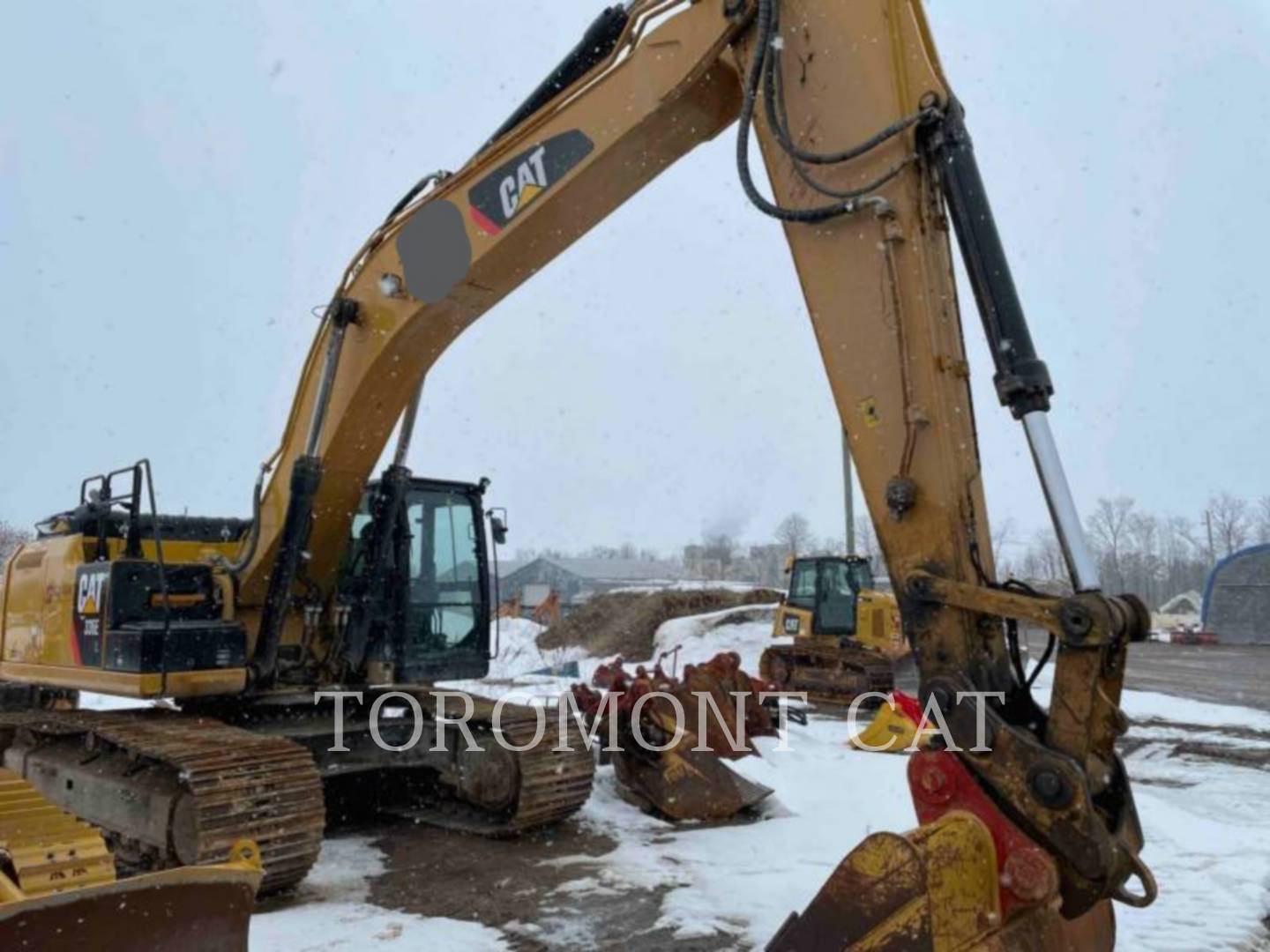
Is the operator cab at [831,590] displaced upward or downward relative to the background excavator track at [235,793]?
upward

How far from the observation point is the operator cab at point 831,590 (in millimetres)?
16516

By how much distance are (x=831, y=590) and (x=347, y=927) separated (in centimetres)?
1278

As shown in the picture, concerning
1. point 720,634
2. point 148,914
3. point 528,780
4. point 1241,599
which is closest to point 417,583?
point 528,780

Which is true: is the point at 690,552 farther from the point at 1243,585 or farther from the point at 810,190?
the point at 810,190

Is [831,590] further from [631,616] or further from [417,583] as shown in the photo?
[417,583]

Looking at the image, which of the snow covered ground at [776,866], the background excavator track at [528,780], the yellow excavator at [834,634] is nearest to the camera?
the snow covered ground at [776,866]

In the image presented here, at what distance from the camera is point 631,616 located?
83.8ft

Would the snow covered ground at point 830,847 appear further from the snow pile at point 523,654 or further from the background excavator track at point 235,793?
the snow pile at point 523,654

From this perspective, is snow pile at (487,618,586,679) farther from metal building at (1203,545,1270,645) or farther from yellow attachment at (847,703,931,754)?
metal building at (1203,545,1270,645)

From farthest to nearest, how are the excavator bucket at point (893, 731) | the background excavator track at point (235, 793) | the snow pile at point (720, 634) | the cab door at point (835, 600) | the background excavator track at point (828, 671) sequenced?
the snow pile at point (720, 634)
the cab door at point (835, 600)
the background excavator track at point (828, 671)
the excavator bucket at point (893, 731)
the background excavator track at point (235, 793)

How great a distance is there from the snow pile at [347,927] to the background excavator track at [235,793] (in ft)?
0.61

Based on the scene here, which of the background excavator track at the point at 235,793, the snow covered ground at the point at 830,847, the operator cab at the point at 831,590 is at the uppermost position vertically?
the operator cab at the point at 831,590

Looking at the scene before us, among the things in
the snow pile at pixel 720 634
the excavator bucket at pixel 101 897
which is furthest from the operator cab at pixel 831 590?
the excavator bucket at pixel 101 897

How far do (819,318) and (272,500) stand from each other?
3.77 metres
